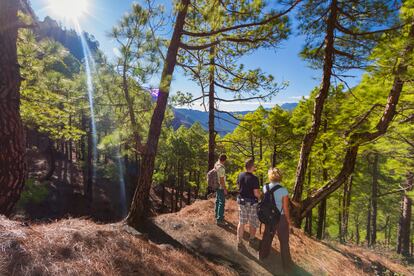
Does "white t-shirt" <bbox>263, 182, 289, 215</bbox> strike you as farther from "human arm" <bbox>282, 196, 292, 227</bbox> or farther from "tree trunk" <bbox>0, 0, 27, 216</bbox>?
"tree trunk" <bbox>0, 0, 27, 216</bbox>

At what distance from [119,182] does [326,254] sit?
28.2 m

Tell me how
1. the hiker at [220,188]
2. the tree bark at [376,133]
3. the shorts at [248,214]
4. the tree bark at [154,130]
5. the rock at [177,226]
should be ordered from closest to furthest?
the shorts at [248,214]
the tree bark at [376,133]
the tree bark at [154,130]
the hiker at [220,188]
the rock at [177,226]

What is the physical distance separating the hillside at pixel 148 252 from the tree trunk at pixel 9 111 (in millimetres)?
924

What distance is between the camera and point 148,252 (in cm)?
407

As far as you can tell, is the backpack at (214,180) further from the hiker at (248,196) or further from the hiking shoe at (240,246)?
the hiking shoe at (240,246)

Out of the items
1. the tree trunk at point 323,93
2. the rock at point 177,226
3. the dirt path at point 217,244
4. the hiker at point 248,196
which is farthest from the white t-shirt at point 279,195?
the tree trunk at point 323,93

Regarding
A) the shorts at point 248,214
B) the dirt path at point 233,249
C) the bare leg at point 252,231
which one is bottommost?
the dirt path at point 233,249

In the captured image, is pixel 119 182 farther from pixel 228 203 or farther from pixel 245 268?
pixel 245 268

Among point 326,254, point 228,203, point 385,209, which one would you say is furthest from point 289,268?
point 385,209

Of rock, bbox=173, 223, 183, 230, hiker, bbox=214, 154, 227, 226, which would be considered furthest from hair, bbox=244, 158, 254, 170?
rock, bbox=173, 223, 183, 230

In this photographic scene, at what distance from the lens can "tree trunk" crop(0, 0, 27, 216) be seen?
4160 millimetres

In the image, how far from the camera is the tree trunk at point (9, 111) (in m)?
4.16

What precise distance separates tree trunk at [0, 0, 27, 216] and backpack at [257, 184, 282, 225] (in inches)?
178

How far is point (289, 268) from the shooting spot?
5309 millimetres
